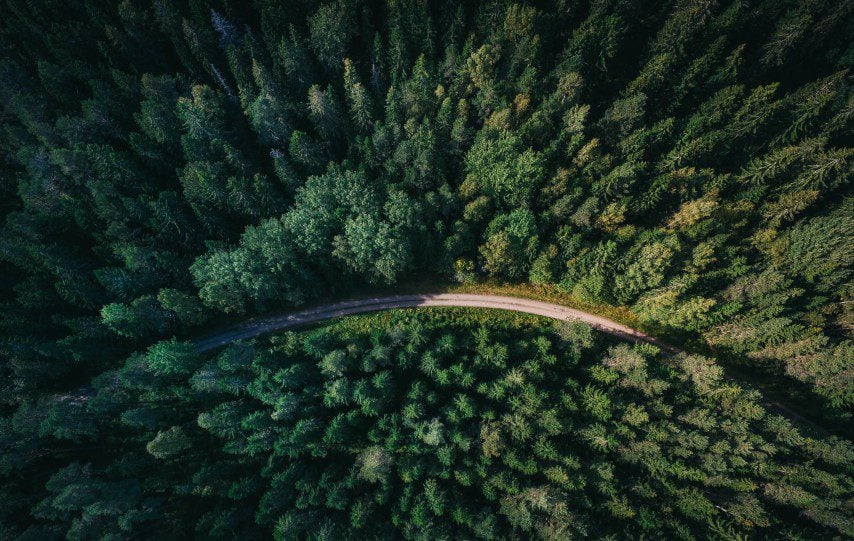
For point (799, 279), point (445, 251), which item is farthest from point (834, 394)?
point (445, 251)

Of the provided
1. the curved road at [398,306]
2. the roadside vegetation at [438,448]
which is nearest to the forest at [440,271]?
the roadside vegetation at [438,448]

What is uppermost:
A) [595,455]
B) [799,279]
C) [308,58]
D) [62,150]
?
[308,58]

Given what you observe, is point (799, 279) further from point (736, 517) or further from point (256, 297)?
point (256, 297)

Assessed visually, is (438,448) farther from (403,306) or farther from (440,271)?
(440,271)

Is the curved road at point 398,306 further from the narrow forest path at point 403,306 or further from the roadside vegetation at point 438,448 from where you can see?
the roadside vegetation at point 438,448

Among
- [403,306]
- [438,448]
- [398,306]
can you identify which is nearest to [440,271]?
[403,306]

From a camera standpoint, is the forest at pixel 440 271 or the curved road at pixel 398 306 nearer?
the forest at pixel 440 271
